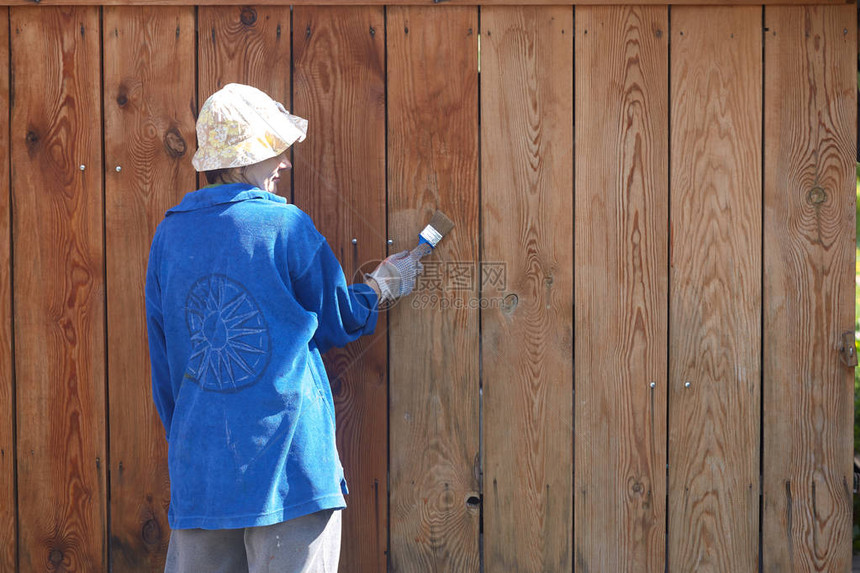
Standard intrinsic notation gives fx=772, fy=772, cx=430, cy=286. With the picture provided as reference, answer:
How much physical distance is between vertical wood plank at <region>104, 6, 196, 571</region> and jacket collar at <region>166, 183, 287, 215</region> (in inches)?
21.2

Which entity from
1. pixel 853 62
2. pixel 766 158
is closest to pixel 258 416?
pixel 766 158

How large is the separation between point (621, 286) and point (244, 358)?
1.13 m

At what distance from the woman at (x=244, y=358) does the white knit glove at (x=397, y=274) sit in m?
0.23

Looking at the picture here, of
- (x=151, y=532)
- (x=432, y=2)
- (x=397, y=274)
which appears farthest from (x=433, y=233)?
(x=151, y=532)

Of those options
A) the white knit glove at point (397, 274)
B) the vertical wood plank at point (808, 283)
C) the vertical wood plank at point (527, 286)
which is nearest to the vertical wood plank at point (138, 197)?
the white knit glove at point (397, 274)

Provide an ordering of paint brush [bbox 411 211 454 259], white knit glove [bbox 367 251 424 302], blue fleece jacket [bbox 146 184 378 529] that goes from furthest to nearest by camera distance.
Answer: paint brush [bbox 411 211 454 259] → white knit glove [bbox 367 251 424 302] → blue fleece jacket [bbox 146 184 378 529]

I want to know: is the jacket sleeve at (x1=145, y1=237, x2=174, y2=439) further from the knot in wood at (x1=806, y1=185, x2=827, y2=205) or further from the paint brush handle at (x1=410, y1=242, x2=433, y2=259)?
the knot in wood at (x1=806, y1=185, x2=827, y2=205)

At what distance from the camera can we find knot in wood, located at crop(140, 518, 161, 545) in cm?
231

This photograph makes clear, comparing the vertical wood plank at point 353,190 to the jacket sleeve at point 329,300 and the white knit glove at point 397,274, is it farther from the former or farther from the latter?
the jacket sleeve at point 329,300

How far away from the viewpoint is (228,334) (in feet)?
5.61

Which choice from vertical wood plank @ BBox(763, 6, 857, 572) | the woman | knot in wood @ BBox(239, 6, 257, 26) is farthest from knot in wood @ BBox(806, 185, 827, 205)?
knot in wood @ BBox(239, 6, 257, 26)

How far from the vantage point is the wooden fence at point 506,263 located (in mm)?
2240

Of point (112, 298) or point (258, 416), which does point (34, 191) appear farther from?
point (258, 416)

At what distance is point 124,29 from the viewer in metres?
2.26
